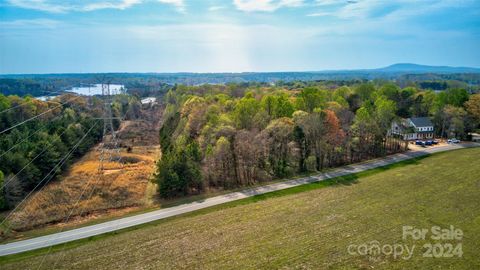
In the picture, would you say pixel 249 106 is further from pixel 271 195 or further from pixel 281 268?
pixel 281 268

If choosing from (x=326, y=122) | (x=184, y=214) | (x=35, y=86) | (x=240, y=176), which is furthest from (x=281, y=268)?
(x=35, y=86)

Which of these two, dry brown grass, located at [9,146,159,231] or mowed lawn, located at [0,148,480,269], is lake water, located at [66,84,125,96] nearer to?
dry brown grass, located at [9,146,159,231]

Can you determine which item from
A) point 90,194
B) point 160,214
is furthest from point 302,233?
point 90,194

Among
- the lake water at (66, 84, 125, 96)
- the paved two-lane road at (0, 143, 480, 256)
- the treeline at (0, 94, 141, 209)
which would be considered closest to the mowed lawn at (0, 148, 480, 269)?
the paved two-lane road at (0, 143, 480, 256)

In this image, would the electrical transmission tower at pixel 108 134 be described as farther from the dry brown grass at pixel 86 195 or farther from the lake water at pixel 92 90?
the dry brown grass at pixel 86 195

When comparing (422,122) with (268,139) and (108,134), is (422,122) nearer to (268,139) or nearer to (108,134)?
(268,139)

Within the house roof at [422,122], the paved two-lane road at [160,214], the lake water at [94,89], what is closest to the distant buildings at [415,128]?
the house roof at [422,122]
